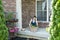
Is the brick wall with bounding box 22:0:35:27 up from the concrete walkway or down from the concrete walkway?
up

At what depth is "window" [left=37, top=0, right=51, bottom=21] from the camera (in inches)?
438

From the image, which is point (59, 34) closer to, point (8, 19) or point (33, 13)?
point (8, 19)

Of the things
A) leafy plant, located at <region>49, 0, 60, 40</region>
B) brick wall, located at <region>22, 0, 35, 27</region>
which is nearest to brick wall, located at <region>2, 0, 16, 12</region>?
brick wall, located at <region>22, 0, 35, 27</region>

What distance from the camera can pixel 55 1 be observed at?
4.40m

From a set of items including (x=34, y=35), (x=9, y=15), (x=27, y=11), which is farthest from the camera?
(x=27, y=11)

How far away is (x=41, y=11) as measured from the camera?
11234 mm

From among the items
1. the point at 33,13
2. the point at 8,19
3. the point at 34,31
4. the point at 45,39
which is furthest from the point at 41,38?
the point at 33,13

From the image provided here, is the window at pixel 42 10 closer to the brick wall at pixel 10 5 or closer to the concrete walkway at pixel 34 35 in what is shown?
the concrete walkway at pixel 34 35

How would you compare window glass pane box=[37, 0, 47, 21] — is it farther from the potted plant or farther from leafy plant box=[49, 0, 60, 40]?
leafy plant box=[49, 0, 60, 40]

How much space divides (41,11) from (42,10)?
93mm

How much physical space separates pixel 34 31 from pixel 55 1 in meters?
5.19

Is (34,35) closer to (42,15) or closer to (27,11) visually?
(42,15)

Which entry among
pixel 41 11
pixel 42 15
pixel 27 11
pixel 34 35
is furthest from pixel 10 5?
pixel 42 15

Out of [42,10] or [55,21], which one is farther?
[42,10]
